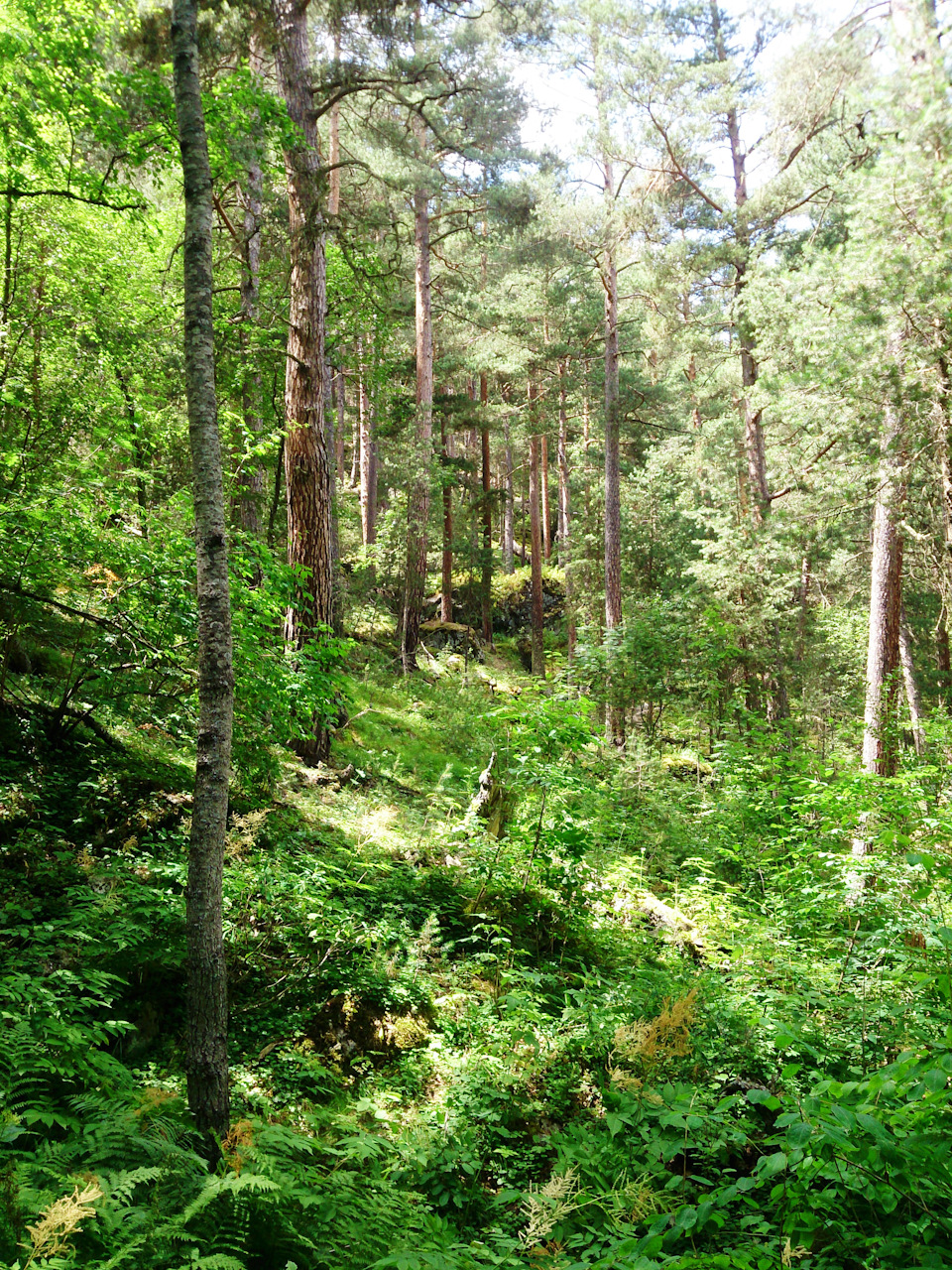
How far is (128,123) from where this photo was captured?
19.5ft

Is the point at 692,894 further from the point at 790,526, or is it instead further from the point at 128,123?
the point at 128,123

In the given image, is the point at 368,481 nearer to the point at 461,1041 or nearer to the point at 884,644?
the point at 884,644

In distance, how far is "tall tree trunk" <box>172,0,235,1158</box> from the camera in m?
2.98

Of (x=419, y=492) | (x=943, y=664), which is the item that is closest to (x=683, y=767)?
(x=419, y=492)

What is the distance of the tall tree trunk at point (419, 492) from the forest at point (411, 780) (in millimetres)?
116

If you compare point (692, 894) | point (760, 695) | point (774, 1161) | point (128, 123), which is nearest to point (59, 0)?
point (128, 123)

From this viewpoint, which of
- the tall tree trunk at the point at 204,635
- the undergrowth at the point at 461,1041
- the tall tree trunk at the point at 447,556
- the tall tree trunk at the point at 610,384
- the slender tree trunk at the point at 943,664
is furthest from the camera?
the tall tree trunk at the point at 447,556

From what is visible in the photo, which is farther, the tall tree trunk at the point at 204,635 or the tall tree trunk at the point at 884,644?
the tall tree trunk at the point at 884,644

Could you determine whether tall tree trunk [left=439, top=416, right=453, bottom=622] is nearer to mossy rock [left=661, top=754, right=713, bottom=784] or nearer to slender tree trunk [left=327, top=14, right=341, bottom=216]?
slender tree trunk [left=327, top=14, right=341, bottom=216]

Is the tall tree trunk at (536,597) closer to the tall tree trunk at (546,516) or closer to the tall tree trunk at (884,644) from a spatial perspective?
the tall tree trunk at (546,516)

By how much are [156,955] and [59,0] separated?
7.46 metres

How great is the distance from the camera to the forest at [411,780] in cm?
272

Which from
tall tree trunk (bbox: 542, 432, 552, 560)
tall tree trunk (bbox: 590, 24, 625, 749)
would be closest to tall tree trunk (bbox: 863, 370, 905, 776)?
tall tree trunk (bbox: 590, 24, 625, 749)

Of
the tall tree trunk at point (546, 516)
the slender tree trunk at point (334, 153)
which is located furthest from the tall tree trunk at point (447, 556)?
the tall tree trunk at point (546, 516)
